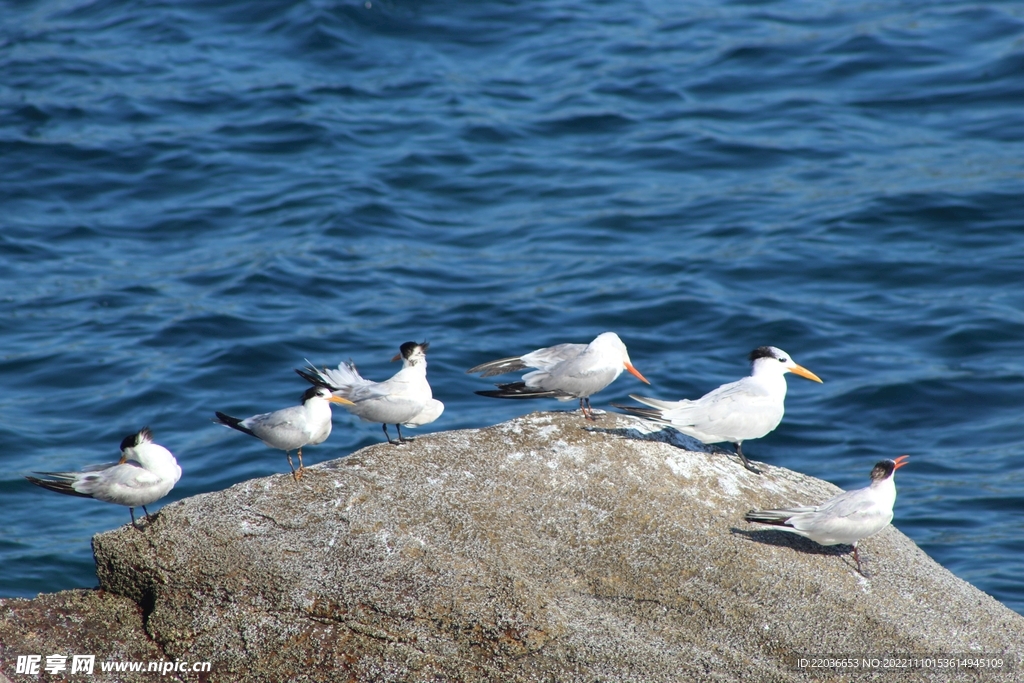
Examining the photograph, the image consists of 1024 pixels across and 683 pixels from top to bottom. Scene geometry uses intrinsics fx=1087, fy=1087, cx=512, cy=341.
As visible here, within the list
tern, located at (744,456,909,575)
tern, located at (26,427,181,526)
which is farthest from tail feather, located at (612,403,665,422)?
tern, located at (26,427,181,526)

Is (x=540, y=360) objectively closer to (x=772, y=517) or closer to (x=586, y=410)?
(x=586, y=410)

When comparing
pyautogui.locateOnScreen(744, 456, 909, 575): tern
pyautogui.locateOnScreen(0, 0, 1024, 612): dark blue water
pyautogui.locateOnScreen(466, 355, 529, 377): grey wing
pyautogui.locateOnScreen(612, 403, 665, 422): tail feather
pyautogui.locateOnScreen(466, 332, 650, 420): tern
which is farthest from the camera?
pyautogui.locateOnScreen(0, 0, 1024, 612): dark blue water

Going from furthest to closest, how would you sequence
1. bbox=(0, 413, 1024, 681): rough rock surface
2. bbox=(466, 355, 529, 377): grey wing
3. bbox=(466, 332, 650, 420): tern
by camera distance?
1. bbox=(466, 355, 529, 377): grey wing
2. bbox=(466, 332, 650, 420): tern
3. bbox=(0, 413, 1024, 681): rough rock surface

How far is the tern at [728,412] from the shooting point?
262 inches

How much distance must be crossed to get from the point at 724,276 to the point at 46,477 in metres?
10.3

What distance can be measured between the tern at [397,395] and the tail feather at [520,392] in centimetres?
45

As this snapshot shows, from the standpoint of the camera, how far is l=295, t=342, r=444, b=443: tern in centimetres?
670

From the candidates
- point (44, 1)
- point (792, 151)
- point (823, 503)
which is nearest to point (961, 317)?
point (792, 151)

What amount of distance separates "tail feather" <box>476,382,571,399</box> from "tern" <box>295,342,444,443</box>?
0.45 meters

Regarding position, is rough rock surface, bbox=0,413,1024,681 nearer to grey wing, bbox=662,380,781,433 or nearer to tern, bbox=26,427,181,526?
tern, bbox=26,427,181,526

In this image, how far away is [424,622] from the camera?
5.47 metres

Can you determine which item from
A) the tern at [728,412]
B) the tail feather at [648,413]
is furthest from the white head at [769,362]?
the tail feather at [648,413]

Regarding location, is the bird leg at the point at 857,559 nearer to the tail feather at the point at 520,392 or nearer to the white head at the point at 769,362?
the white head at the point at 769,362

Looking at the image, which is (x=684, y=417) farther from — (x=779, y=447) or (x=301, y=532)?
(x=779, y=447)
